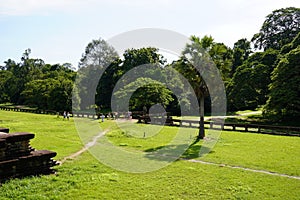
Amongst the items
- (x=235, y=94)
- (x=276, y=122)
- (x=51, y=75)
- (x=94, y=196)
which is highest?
(x=51, y=75)

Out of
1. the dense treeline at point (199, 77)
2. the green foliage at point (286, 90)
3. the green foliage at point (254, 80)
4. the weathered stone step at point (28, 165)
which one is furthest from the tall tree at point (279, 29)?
the weathered stone step at point (28, 165)

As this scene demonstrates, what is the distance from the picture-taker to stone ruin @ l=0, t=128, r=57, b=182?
10.3 metres

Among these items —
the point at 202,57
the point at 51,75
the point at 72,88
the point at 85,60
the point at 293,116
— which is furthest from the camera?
the point at 51,75

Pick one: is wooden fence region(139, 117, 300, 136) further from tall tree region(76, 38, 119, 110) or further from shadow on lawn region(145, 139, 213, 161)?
tall tree region(76, 38, 119, 110)

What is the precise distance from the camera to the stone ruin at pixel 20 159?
10318 mm

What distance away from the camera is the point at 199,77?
20.4 m

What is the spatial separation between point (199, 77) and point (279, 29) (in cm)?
2974

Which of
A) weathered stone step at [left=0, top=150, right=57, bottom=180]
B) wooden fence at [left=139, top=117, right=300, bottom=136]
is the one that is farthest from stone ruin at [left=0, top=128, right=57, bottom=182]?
wooden fence at [left=139, top=117, right=300, bottom=136]

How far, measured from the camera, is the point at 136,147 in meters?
17.4

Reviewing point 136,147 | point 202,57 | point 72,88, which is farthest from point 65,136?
point 72,88

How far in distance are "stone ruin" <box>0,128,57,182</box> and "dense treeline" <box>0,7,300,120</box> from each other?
12489 mm

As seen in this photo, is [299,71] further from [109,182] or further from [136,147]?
[109,182]

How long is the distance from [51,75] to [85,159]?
59.9 metres

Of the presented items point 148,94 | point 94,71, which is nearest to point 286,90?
point 148,94
